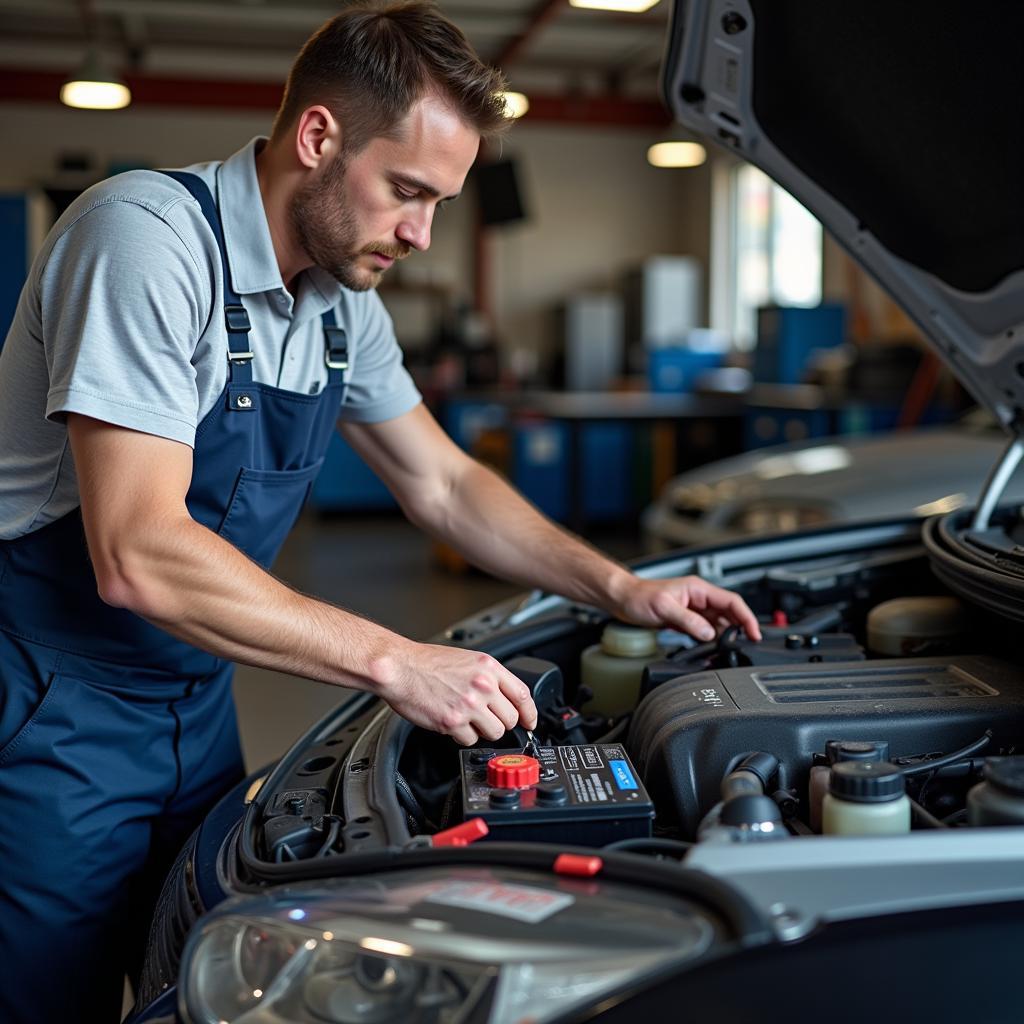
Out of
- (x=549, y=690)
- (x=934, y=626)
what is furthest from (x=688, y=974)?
(x=934, y=626)

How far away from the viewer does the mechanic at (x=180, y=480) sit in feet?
3.93

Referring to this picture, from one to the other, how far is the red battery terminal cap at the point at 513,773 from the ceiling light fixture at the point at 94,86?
23.4ft

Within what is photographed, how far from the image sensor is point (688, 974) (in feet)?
2.52

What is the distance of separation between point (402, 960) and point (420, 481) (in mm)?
1118

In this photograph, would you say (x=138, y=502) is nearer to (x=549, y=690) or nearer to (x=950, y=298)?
(x=549, y=690)

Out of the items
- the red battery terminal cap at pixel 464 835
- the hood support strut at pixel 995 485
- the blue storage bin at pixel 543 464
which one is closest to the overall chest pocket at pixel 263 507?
the red battery terminal cap at pixel 464 835

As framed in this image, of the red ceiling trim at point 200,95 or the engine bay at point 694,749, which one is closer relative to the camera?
the engine bay at point 694,749

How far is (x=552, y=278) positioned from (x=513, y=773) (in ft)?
37.1

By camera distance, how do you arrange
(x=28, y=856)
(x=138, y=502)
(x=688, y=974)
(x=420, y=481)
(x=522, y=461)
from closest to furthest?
(x=688, y=974)
(x=138, y=502)
(x=28, y=856)
(x=420, y=481)
(x=522, y=461)

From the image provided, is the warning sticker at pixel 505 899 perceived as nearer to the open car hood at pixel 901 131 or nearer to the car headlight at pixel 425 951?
the car headlight at pixel 425 951

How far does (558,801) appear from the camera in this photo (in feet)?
3.38

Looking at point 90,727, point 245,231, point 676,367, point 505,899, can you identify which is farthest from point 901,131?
point 676,367

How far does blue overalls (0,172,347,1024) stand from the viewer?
Answer: 4.54ft

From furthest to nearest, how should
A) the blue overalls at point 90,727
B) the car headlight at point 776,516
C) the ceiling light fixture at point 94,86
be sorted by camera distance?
the ceiling light fixture at point 94,86
the car headlight at point 776,516
the blue overalls at point 90,727
